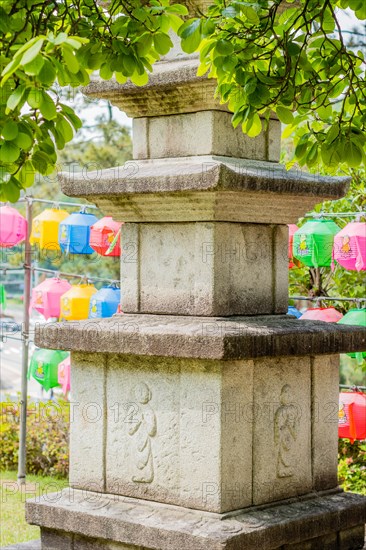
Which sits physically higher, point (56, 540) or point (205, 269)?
point (205, 269)

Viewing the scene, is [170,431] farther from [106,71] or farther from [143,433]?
[106,71]

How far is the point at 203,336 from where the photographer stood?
4.46 m

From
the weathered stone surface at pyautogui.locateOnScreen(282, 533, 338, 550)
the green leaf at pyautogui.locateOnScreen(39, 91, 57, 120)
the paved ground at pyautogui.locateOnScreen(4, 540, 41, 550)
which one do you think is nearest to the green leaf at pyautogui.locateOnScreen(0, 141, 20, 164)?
the green leaf at pyautogui.locateOnScreen(39, 91, 57, 120)

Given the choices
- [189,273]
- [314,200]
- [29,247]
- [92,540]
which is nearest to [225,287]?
[189,273]

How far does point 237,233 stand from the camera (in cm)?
492

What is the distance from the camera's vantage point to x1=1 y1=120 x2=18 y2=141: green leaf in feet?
11.8

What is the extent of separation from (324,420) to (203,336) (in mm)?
1074

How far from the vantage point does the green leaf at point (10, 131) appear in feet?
11.8

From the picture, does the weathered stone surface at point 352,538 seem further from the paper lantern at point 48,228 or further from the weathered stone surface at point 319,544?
the paper lantern at point 48,228

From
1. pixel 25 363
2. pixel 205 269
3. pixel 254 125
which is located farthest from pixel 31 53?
pixel 25 363

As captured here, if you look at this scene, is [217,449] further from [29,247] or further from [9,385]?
[9,385]

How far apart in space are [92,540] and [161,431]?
2.09ft

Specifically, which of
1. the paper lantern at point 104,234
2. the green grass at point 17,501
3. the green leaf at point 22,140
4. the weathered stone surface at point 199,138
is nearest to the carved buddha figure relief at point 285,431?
the weathered stone surface at point 199,138

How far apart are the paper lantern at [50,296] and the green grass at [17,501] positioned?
150cm
